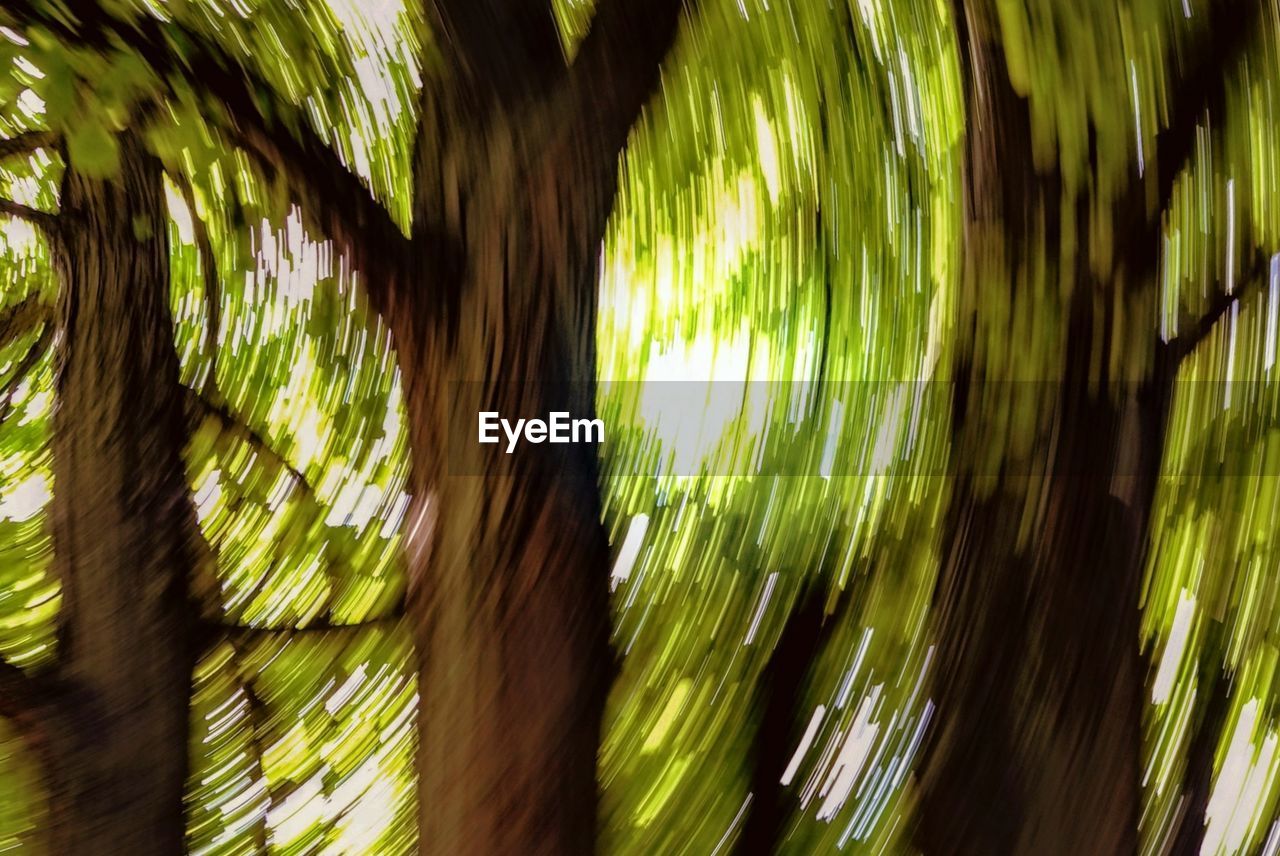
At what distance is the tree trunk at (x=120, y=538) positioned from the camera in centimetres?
57

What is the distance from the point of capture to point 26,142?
58 cm

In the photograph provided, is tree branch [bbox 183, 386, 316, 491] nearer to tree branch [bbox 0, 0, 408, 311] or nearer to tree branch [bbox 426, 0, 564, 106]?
tree branch [bbox 0, 0, 408, 311]

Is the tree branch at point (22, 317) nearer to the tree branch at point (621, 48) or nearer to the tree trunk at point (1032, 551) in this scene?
the tree branch at point (621, 48)

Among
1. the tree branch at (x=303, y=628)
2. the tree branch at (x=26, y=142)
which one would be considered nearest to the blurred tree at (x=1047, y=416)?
the tree branch at (x=303, y=628)

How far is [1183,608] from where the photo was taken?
0.56m

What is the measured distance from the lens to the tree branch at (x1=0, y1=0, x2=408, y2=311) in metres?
0.57

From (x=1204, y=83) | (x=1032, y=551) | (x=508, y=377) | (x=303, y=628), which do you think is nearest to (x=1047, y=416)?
(x=1032, y=551)

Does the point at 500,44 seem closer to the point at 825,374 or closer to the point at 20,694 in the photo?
the point at 825,374

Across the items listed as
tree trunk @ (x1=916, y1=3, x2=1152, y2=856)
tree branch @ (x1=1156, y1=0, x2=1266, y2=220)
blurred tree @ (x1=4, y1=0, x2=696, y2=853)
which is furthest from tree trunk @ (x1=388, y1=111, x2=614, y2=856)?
tree branch @ (x1=1156, y1=0, x2=1266, y2=220)

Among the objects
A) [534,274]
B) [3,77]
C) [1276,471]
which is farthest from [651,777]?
[3,77]

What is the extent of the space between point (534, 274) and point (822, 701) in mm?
383

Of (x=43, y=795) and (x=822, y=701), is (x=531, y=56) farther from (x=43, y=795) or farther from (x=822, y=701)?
(x=43, y=795)

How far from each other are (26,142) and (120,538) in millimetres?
316

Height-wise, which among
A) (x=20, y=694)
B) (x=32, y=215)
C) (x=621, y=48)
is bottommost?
(x=20, y=694)
